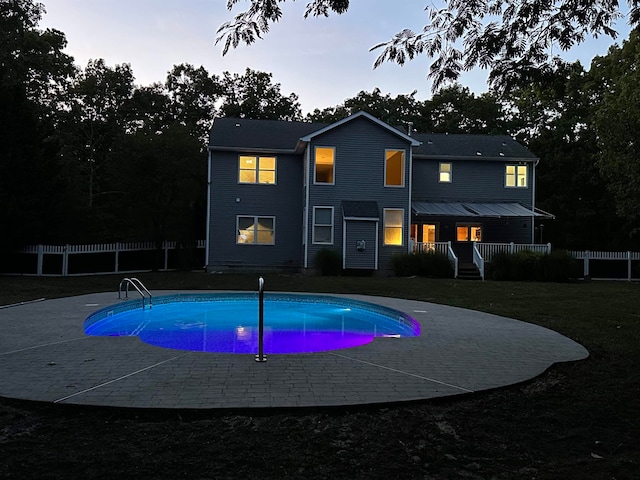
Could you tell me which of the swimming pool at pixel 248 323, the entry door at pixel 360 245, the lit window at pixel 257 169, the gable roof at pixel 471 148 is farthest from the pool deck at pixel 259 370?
the gable roof at pixel 471 148

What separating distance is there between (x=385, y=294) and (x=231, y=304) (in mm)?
4636

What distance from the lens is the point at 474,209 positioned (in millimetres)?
23234

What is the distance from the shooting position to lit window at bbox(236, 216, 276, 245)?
75.2 feet

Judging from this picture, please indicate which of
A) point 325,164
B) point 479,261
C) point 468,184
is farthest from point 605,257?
point 325,164

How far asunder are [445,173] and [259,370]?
20683 mm

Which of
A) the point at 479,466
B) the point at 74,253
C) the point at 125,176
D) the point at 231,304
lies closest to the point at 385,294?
the point at 231,304

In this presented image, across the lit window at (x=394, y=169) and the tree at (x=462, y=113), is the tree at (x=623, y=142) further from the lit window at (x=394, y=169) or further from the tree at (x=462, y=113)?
the tree at (x=462, y=113)

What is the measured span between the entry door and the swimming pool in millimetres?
8116

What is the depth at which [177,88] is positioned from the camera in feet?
140

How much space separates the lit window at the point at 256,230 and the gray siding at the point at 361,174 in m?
2.30

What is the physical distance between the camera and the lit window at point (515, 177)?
24766 mm

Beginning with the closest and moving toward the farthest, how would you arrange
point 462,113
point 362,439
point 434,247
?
point 362,439, point 434,247, point 462,113

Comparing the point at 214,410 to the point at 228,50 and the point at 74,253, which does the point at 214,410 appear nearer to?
the point at 228,50

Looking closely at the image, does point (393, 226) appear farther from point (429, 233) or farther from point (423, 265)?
point (429, 233)
